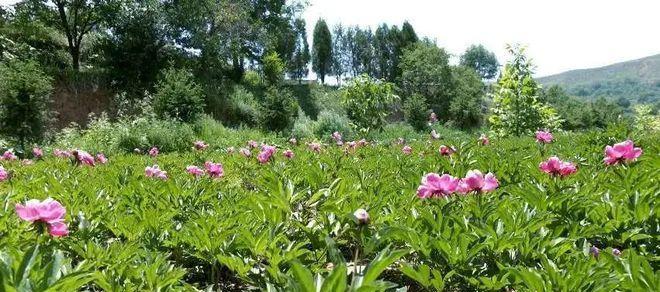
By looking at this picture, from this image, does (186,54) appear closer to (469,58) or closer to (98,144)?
(98,144)

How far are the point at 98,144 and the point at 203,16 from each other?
1438cm

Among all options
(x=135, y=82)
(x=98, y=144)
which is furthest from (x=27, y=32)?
(x=98, y=144)

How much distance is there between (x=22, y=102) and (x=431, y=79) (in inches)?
1309

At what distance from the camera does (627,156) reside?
2809mm

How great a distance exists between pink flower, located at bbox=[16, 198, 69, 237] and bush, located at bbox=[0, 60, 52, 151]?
1475 centimetres

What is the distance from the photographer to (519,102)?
52.0ft

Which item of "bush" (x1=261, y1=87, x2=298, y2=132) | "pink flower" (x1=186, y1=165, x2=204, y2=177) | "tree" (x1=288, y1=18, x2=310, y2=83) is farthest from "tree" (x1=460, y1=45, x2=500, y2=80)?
"pink flower" (x1=186, y1=165, x2=204, y2=177)

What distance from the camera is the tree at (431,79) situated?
4128 cm

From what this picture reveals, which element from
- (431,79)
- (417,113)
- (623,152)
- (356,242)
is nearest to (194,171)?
(356,242)

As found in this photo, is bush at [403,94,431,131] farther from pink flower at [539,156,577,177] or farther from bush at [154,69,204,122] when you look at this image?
pink flower at [539,156,577,177]

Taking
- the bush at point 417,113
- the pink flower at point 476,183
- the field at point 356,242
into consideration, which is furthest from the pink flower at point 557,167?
the bush at point 417,113

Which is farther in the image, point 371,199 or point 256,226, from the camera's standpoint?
point 371,199

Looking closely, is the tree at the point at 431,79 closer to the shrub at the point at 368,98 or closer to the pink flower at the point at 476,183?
the shrub at the point at 368,98

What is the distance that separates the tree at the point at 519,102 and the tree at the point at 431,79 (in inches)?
961
